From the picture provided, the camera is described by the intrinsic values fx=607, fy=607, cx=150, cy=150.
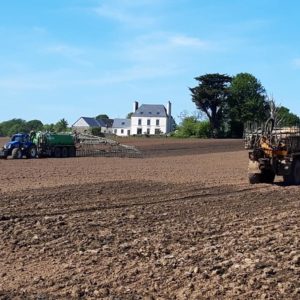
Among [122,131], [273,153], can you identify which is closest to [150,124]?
[122,131]

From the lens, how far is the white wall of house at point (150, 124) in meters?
145

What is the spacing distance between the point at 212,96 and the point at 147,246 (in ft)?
342

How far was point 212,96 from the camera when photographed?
112125mm

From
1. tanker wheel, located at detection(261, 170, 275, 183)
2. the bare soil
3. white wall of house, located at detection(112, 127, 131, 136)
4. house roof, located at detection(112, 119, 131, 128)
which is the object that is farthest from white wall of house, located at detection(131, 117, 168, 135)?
the bare soil

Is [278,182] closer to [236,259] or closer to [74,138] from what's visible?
[236,259]

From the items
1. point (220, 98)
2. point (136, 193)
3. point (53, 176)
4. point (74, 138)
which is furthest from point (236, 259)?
point (220, 98)

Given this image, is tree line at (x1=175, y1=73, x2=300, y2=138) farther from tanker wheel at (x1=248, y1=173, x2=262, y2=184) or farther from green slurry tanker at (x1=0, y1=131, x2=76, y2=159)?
tanker wheel at (x1=248, y1=173, x2=262, y2=184)

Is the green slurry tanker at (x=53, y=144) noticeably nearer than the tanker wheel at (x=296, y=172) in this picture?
No

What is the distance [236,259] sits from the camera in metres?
8.03

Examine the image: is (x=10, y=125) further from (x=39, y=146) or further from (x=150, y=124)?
(x=39, y=146)

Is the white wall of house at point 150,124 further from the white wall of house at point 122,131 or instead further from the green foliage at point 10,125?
the green foliage at point 10,125

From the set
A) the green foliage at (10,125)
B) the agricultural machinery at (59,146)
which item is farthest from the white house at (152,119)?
the agricultural machinery at (59,146)

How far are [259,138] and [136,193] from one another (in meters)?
6.67

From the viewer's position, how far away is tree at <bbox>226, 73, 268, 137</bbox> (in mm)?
109875
